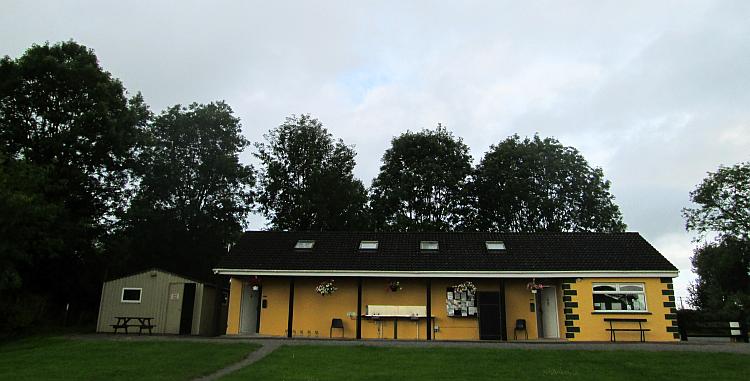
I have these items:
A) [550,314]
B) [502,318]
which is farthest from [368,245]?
[550,314]

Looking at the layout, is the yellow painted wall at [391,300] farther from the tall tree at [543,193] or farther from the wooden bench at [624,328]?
the tall tree at [543,193]

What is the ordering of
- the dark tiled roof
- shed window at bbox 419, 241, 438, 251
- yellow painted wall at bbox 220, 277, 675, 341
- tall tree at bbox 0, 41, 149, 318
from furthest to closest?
1. tall tree at bbox 0, 41, 149, 318
2. shed window at bbox 419, 241, 438, 251
3. yellow painted wall at bbox 220, 277, 675, 341
4. the dark tiled roof

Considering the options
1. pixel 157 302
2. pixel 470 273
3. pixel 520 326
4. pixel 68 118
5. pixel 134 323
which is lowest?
pixel 134 323

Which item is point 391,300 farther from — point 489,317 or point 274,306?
point 274,306

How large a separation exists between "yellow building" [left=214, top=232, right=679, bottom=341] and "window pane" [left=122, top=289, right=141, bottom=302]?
3.97 metres

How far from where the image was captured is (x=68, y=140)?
2605 cm

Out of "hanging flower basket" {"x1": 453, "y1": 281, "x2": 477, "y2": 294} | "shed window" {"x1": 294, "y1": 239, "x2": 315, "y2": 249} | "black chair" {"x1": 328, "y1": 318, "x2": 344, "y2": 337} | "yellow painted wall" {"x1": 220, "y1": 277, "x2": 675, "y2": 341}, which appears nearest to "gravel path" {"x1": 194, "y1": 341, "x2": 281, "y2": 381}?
"black chair" {"x1": 328, "y1": 318, "x2": 344, "y2": 337}

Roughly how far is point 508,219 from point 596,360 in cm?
2129

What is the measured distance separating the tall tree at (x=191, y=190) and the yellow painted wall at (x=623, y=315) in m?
21.6

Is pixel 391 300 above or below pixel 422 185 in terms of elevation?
below

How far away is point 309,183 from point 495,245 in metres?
14.3

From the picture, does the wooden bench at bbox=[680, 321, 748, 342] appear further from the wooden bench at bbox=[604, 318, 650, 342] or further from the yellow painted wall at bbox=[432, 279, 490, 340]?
the yellow painted wall at bbox=[432, 279, 490, 340]

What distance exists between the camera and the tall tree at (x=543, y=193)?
33.0 meters

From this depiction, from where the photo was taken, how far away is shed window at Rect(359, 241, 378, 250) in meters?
22.1
